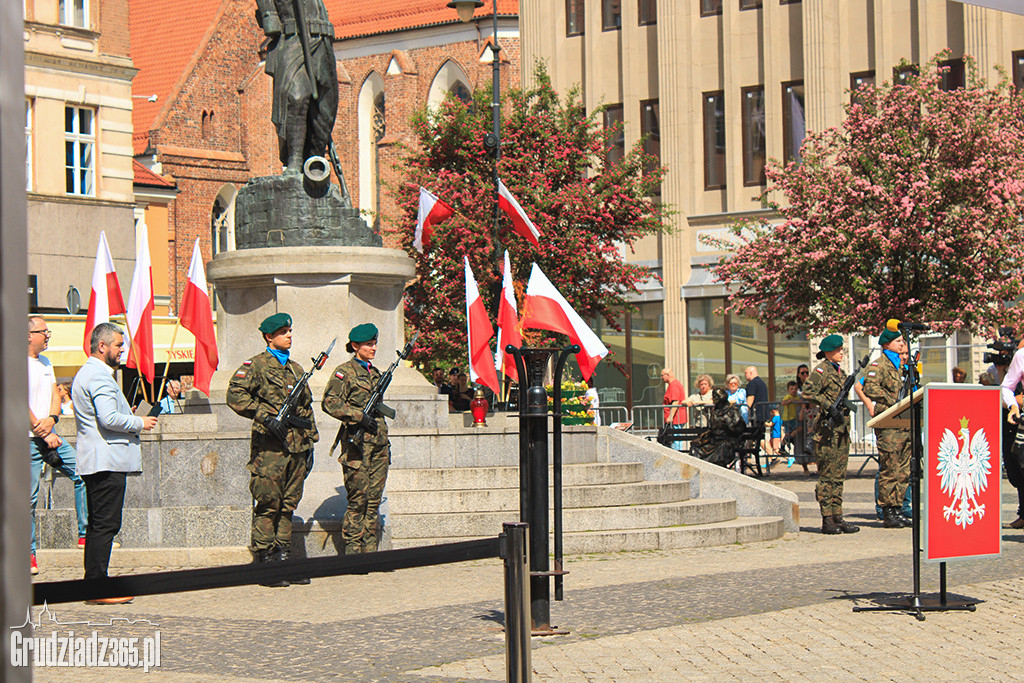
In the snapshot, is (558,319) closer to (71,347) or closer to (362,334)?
(362,334)

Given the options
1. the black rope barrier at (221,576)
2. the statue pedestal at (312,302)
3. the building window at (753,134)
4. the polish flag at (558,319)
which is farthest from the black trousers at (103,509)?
the building window at (753,134)

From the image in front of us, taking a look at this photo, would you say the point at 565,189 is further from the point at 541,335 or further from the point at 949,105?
the point at 949,105

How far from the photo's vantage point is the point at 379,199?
51.8 m

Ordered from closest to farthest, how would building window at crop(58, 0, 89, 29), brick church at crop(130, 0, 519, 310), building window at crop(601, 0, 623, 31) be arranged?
building window at crop(58, 0, 89, 29) → building window at crop(601, 0, 623, 31) → brick church at crop(130, 0, 519, 310)

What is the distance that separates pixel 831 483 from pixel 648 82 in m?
26.5

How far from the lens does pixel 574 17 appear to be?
40250mm

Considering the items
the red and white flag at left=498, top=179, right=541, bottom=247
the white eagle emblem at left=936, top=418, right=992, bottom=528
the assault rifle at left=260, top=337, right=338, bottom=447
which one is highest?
the red and white flag at left=498, top=179, right=541, bottom=247

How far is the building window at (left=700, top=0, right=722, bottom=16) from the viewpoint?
3719cm

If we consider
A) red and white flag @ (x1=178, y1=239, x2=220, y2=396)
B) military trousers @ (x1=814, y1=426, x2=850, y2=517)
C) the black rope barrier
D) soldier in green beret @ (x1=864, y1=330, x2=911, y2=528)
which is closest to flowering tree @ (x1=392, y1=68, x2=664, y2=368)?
red and white flag @ (x1=178, y1=239, x2=220, y2=396)

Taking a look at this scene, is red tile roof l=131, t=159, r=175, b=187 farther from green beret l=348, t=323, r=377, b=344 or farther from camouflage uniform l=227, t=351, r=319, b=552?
camouflage uniform l=227, t=351, r=319, b=552

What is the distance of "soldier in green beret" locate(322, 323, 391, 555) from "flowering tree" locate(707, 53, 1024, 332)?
13793mm

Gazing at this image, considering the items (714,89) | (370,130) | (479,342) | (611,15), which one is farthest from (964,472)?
(370,130)

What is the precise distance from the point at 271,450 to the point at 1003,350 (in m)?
7.30

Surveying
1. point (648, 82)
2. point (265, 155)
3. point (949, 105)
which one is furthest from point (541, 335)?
point (265, 155)
